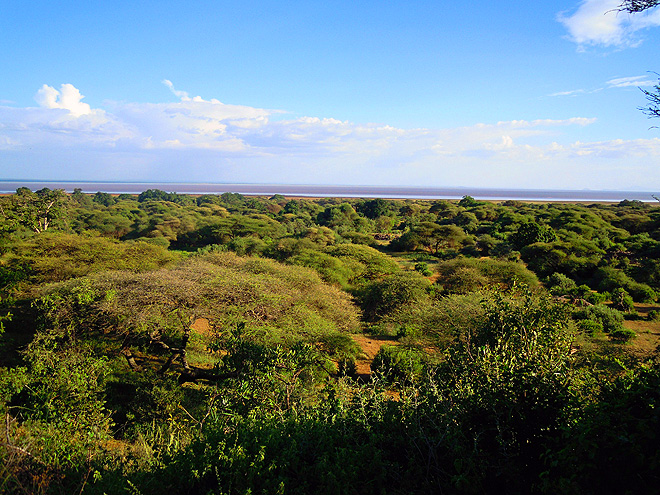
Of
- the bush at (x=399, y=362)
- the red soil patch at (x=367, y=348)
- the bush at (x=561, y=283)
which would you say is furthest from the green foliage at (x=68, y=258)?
the bush at (x=561, y=283)

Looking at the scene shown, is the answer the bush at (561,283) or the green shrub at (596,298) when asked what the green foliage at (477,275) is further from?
the green shrub at (596,298)

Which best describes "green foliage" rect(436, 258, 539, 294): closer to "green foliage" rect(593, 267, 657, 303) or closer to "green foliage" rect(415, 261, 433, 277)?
"green foliage" rect(415, 261, 433, 277)

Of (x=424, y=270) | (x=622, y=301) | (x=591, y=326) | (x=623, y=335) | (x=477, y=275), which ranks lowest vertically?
(x=623, y=335)

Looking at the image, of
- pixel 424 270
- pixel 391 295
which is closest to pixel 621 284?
pixel 424 270

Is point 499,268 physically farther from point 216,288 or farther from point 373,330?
point 216,288

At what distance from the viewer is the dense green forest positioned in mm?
3766

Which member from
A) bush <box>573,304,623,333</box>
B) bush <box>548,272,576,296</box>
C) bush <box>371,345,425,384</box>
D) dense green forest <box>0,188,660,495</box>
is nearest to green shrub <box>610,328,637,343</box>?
dense green forest <box>0,188,660,495</box>

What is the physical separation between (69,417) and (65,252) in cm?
1303

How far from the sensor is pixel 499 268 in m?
22.8

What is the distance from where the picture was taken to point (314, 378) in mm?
9961

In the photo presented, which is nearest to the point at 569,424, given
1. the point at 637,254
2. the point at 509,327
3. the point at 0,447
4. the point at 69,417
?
the point at 509,327

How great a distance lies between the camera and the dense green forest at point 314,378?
12.4 ft

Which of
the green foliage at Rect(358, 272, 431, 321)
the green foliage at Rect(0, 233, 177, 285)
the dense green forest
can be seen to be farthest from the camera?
the green foliage at Rect(358, 272, 431, 321)

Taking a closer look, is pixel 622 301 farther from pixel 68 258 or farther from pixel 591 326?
pixel 68 258
